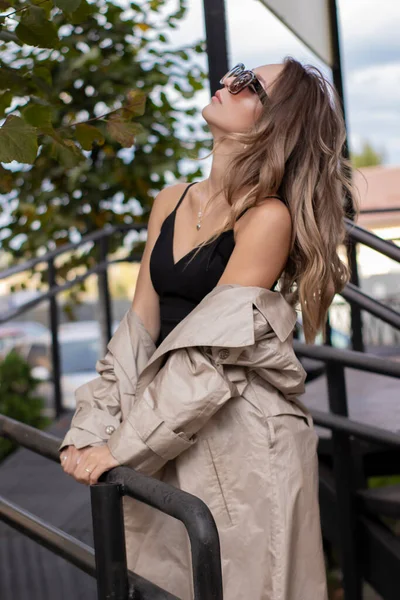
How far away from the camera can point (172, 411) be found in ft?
5.10

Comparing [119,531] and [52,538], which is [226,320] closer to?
[119,531]

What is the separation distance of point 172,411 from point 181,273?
14.3 inches

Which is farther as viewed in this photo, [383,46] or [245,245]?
[383,46]

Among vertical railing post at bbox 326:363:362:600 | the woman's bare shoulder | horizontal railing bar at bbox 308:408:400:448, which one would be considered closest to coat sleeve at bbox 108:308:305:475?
the woman's bare shoulder

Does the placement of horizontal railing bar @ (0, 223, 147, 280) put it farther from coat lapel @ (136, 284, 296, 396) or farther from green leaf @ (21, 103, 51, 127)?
coat lapel @ (136, 284, 296, 396)

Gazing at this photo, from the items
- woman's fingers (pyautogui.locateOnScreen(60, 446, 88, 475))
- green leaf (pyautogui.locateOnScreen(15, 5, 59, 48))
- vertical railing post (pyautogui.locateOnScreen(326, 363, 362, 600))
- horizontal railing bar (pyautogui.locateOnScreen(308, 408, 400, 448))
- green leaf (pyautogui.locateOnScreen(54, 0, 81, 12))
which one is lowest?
vertical railing post (pyautogui.locateOnScreen(326, 363, 362, 600))

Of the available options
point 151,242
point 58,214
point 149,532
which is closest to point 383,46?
point 58,214

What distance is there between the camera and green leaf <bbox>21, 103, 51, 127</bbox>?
1.66m

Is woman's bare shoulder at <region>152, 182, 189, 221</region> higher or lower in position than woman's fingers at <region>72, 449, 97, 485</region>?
higher

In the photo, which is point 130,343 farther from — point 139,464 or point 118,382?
point 139,464

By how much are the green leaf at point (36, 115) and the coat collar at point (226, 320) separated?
48 cm

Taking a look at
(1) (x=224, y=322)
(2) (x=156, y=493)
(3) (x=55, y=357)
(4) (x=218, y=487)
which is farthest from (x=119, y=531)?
(3) (x=55, y=357)

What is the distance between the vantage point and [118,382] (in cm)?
179

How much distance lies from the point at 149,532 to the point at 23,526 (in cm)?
29
